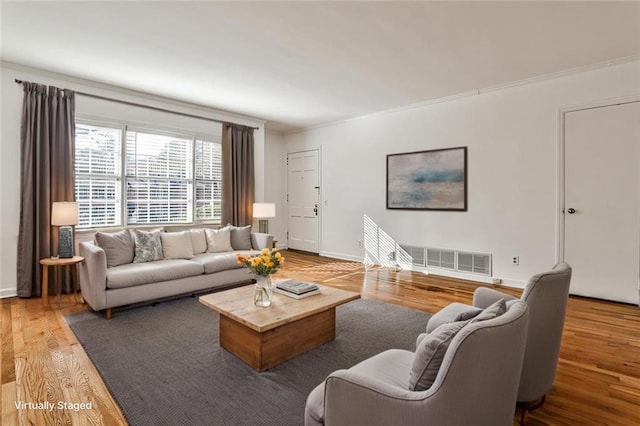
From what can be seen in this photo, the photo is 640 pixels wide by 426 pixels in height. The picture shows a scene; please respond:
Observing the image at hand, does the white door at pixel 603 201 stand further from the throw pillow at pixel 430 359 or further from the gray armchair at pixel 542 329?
the throw pillow at pixel 430 359

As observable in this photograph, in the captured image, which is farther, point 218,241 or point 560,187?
point 218,241

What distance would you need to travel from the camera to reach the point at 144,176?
506cm

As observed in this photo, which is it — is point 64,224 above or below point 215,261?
above

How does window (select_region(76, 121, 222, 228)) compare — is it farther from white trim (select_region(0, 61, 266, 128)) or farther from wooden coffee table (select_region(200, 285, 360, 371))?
wooden coffee table (select_region(200, 285, 360, 371))

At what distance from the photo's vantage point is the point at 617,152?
384 centimetres

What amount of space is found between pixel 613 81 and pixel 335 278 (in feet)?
13.8

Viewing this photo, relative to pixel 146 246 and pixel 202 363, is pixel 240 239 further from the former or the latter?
pixel 202 363

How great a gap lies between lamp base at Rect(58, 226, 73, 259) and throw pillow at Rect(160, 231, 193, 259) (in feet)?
3.12

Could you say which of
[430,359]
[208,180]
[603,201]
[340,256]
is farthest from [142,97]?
[603,201]

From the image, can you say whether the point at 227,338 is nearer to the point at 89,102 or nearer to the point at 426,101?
the point at 89,102

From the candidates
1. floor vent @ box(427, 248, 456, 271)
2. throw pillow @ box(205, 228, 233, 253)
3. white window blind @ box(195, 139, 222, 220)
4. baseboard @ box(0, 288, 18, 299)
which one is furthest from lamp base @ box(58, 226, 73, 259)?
floor vent @ box(427, 248, 456, 271)

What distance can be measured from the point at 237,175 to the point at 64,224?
2836 mm

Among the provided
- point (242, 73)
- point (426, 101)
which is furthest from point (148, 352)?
point (426, 101)

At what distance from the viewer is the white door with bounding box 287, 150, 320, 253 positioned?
23.5 ft
